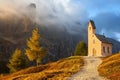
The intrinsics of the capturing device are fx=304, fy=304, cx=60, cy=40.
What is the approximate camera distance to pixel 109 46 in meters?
116

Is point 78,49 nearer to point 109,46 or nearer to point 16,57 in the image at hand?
point 109,46

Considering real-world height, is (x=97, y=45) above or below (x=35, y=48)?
above

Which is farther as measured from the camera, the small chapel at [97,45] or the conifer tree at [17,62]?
the conifer tree at [17,62]

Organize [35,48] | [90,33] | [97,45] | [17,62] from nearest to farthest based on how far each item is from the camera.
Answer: [35,48]
[97,45]
[17,62]
[90,33]

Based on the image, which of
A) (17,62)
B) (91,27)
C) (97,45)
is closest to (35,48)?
(17,62)

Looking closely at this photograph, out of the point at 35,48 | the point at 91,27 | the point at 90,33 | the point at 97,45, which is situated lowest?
the point at 35,48

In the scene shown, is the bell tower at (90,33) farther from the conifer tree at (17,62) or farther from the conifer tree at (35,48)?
the conifer tree at (17,62)

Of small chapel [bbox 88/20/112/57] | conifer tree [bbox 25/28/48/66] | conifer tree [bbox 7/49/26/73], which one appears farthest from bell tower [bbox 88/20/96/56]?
conifer tree [bbox 7/49/26/73]

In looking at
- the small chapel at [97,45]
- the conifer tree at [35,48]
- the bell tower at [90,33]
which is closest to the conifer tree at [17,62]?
the conifer tree at [35,48]

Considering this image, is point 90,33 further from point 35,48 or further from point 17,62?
point 17,62

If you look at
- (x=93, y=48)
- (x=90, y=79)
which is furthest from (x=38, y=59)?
(x=90, y=79)

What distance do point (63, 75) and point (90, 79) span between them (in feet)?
22.6

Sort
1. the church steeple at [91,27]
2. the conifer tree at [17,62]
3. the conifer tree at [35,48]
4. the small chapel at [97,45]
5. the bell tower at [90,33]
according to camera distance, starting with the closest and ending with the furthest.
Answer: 1. the conifer tree at [35,48]
2. the small chapel at [97,45]
3. the conifer tree at [17,62]
4. the bell tower at [90,33]
5. the church steeple at [91,27]

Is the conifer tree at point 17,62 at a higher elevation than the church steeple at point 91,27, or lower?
lower
